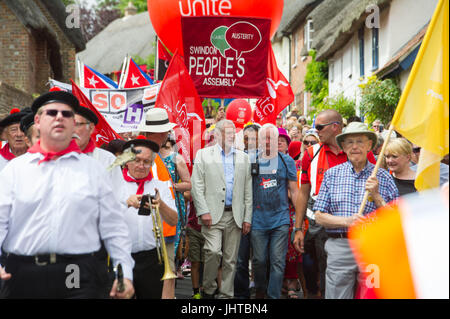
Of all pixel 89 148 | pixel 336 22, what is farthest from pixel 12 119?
pixel 336 22

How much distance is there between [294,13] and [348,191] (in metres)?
37.5

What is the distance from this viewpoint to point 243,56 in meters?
11.8

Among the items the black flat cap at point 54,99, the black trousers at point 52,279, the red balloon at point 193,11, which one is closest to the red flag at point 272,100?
the red balloon at point 193,11

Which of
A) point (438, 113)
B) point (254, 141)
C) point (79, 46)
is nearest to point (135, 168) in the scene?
point (438, 113)

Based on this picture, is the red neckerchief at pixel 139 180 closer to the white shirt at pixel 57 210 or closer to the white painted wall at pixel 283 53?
the white shirt at pixel 57 210

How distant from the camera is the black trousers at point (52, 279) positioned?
4758 millimetres

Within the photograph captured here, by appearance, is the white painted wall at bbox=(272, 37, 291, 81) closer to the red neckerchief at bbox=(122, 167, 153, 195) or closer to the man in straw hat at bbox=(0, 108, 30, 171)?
the man in straw hat at bbox=(0, 108, 30, 171)

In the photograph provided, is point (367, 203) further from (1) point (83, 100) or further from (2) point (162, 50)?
(2) point (162, 50)

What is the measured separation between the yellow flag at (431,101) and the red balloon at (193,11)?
6.75m

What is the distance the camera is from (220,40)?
455 inches

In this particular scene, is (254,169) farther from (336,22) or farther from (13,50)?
(336,22)

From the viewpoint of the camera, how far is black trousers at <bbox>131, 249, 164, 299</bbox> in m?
6.03

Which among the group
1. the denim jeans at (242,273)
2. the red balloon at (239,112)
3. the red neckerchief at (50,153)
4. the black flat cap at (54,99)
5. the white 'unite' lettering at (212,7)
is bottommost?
the denim jeans at (242,273)
